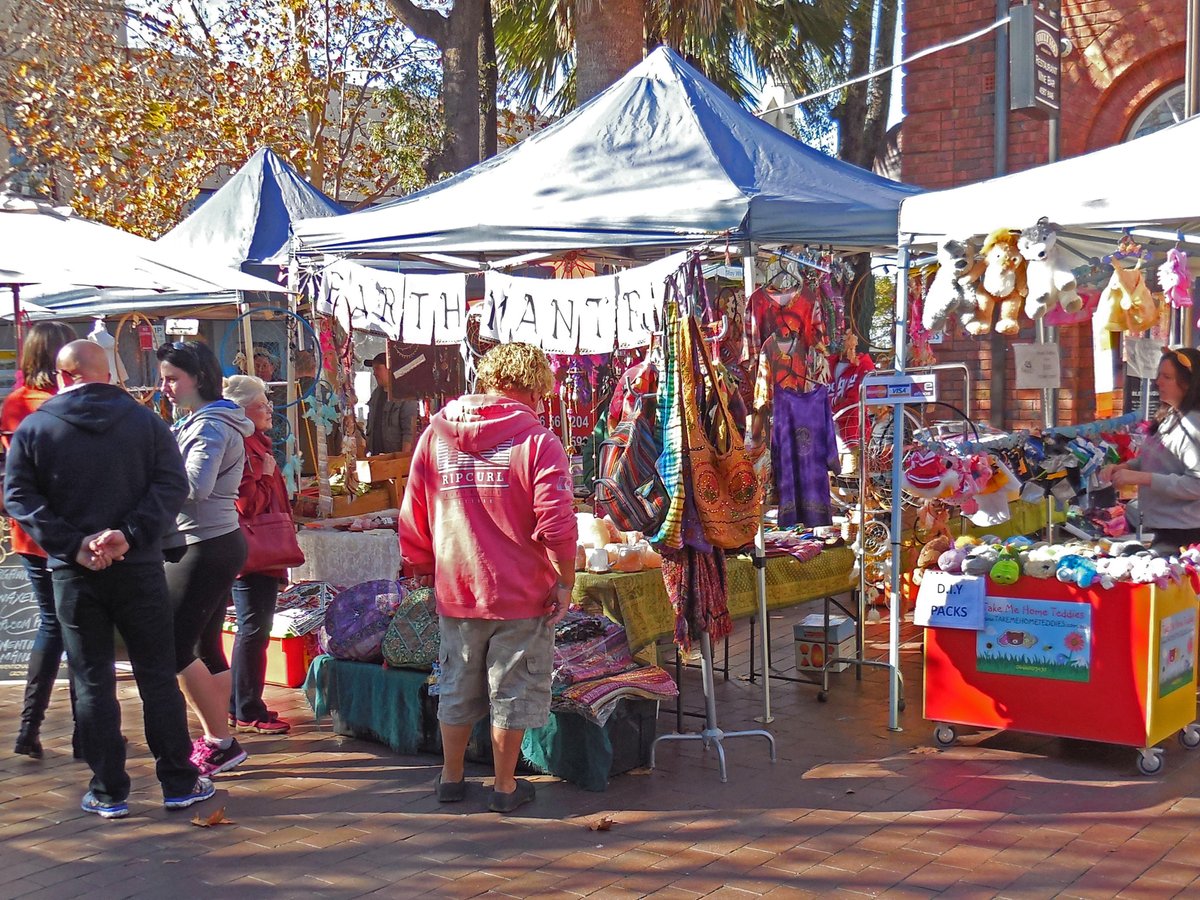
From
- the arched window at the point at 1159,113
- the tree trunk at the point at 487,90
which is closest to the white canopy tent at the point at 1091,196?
the arched window at the point at 1159,113

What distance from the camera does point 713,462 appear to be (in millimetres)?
5340

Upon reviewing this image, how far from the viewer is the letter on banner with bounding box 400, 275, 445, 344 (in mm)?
6887

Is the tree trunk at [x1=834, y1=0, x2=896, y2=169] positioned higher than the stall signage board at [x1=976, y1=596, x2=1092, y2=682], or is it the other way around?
the tree trunk at [x1=834, y1=0, x2=896, y2=169]

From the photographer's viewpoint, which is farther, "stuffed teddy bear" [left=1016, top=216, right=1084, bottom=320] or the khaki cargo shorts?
"stuffed teddy bear" [left=1016, top=216, right=1084, bottom=320]

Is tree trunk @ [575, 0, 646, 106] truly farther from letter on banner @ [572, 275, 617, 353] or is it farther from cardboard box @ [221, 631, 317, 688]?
cardboard box @ [221, 631, 317, 688]

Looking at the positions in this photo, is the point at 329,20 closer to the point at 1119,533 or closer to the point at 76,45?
the point at 76,45

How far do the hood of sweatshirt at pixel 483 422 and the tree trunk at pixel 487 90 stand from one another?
10846 mm

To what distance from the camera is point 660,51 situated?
7.57 m

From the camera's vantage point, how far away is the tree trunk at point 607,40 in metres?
10.9

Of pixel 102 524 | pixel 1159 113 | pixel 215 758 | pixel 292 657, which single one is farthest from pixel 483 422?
pixel 1159 113

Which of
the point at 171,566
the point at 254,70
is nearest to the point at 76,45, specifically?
the point at 254,70

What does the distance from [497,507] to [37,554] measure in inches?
82.2

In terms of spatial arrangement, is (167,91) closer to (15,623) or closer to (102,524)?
(15,623)

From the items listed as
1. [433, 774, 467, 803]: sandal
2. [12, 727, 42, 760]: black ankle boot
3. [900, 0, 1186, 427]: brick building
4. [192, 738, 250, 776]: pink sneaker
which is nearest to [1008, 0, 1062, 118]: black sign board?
[900, 0, 1186, 427]: brick building
